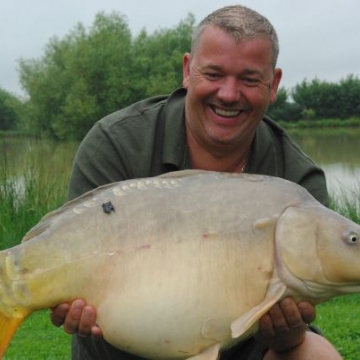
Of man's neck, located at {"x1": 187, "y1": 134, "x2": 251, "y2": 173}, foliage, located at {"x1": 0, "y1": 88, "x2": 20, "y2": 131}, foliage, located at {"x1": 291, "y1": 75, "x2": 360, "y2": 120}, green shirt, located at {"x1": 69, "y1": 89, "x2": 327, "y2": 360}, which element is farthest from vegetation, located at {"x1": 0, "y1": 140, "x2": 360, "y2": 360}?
foliage, located at {"x1": 291, "y1": 75, "x2": 360, "y2": 120}

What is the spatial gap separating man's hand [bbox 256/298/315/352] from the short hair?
86 cm

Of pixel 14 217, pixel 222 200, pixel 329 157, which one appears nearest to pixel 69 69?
pixel 329 157

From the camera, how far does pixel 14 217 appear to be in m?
5.17

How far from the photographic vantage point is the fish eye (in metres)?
1.80

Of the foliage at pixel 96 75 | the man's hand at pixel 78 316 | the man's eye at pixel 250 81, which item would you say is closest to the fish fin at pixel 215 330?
the man's hand at pixel 78 316

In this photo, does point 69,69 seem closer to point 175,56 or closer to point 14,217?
point 175,56

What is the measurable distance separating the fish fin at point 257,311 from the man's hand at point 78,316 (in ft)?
1.18

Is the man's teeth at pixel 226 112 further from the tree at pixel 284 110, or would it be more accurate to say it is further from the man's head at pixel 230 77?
the tree at pixel 284 110

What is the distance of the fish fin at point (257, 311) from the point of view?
1715 mm

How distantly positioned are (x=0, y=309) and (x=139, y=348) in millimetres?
359

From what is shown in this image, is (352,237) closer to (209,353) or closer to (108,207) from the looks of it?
(209,353)

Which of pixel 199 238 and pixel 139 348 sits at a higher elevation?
pixel 199 238

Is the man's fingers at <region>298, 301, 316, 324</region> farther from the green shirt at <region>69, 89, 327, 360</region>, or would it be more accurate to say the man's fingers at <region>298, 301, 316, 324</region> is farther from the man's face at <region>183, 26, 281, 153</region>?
the man's face at <region>183, 26, 281, 153</region>

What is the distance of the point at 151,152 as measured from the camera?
2.37 meters
